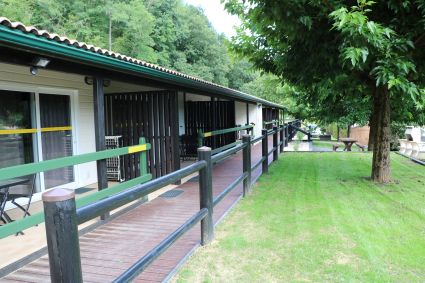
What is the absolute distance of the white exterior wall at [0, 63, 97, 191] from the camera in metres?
5.93

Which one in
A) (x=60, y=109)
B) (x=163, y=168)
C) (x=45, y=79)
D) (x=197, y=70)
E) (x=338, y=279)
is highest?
(x=197, y=70)

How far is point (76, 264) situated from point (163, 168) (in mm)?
6078

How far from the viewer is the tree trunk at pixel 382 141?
743 centimetres

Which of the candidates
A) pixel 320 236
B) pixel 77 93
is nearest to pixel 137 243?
pixel 320 236

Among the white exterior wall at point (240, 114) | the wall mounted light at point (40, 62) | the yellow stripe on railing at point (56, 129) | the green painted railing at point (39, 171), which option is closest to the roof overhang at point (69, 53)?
the wall mounted light at point (40, 62)

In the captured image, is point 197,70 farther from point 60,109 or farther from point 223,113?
point 60,109

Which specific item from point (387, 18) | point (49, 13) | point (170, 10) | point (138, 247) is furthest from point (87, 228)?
point (170, 10)

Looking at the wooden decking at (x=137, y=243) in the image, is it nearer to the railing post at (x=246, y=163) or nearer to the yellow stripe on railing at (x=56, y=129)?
the railing post at (x=246, y=163)

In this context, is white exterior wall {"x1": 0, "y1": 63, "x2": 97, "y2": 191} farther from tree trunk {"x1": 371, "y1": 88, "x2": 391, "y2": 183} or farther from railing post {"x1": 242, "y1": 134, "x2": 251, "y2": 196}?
tree trunk {"x1": 371, "y1": 88, "x2": 391, "y2": 183}

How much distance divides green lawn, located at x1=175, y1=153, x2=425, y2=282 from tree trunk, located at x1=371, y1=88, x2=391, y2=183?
35 centimetres

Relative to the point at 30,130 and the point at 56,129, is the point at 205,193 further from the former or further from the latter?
the point at 56,129

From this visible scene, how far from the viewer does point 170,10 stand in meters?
37.8

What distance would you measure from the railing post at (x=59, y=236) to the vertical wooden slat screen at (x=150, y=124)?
601cm

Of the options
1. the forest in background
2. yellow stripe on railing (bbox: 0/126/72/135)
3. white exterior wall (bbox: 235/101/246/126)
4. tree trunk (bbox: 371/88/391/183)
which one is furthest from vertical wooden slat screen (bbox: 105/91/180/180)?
white exterior wall (bbox: 235/101/246/126)
